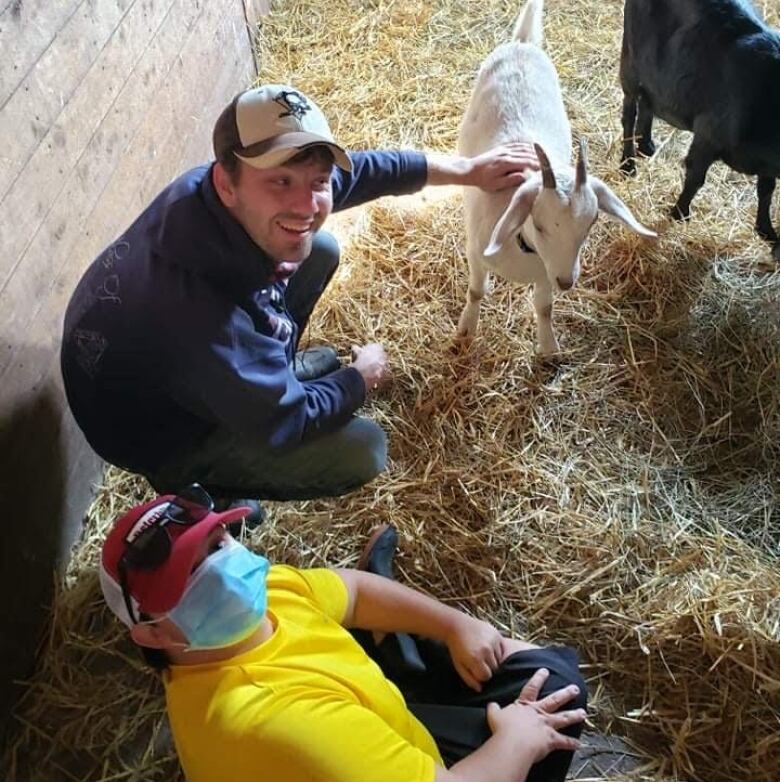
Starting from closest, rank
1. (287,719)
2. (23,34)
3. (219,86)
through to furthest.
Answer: (287,719) → (23,34) → (219,86)

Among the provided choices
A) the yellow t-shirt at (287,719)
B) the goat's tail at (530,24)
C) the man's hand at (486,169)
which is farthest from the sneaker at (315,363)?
the goat's tail at (530,24)

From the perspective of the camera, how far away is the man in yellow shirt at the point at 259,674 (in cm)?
142

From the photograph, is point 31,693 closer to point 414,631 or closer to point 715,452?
point 414,631

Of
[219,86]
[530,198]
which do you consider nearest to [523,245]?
[530,198]

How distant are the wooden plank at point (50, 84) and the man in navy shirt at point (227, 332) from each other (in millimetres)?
396

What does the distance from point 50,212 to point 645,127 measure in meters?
2.61

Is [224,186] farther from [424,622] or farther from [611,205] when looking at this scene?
[611,205]

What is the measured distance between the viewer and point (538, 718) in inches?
72.4

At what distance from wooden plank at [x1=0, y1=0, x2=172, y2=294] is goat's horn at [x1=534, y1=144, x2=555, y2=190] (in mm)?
1378

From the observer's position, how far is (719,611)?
2.27m

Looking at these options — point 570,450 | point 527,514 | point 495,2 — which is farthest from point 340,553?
point 495,2

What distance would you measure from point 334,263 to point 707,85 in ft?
5.48

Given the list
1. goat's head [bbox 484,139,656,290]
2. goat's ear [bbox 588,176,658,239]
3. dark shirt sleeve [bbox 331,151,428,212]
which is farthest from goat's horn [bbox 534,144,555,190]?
dark shirt sleeve [bbox 331,151,428,212]

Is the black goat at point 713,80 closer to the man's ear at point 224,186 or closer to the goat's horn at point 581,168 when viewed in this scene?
the goat's horn at point 581,168
